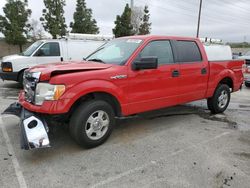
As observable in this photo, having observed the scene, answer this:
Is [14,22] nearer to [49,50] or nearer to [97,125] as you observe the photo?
[49,50]

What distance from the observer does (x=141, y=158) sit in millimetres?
3793

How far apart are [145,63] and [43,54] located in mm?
6814

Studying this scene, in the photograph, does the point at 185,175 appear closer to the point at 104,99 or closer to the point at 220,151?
the point at 220,151

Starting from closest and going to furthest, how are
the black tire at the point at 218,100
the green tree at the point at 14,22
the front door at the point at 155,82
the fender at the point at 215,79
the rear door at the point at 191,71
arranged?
the front door at the point at 155,82
the rear door at the point at 191,71
the fender at the point at 215,79
the black tire at the point at 218,100
the green tree at the point at 14,22

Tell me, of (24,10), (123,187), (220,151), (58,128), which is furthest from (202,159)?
(24,10)

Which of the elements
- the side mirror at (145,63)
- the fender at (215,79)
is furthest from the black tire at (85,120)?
the fender at (215,79)

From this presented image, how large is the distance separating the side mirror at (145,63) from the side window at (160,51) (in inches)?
14.3

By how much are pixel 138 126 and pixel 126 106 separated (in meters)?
1.02

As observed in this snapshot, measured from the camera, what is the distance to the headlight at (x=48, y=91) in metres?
3.60

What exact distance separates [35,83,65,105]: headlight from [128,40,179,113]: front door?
4.20 ft

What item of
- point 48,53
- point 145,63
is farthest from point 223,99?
point 48,53

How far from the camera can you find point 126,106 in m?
4.40

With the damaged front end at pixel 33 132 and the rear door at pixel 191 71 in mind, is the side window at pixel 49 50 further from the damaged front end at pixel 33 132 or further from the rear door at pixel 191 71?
the damaged front end at pixel 33 132

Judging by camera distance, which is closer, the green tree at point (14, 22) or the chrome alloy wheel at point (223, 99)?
the chrome alloy wheel at point (223, 99)
